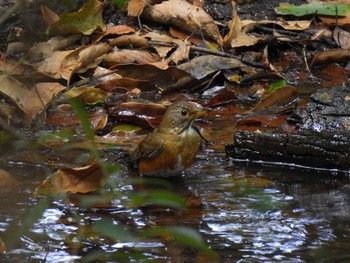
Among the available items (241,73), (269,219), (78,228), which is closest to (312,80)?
(241,73)

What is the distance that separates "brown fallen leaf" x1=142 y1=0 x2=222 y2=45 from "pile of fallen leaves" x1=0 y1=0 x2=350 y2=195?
0.01m

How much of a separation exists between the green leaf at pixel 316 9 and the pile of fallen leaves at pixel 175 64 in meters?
0.01

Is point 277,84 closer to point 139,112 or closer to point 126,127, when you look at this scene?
point 139,112

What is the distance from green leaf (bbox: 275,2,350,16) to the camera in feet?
30.8

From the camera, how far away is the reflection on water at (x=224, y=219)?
4.71m

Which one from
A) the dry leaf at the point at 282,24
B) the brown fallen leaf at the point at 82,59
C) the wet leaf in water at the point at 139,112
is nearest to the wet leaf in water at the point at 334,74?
the dry leaf at the point at 282,24

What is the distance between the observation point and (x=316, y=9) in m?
9.46

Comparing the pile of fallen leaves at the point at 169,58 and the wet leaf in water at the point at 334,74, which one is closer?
the pile of fallen leaves at the point at 169,58

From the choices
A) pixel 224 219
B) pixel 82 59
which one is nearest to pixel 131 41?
pixel 82 59

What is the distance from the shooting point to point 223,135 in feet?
23.3

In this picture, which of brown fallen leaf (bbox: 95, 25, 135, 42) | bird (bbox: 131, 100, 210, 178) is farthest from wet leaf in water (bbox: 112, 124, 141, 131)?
brown fallen leaf (bbox: 95, 25, 135, 42)

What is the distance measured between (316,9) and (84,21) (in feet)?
8.65

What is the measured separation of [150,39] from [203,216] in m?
3.92

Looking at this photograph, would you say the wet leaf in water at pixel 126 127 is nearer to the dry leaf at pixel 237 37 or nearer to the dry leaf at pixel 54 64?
the dry leaf at pixel 54 64
